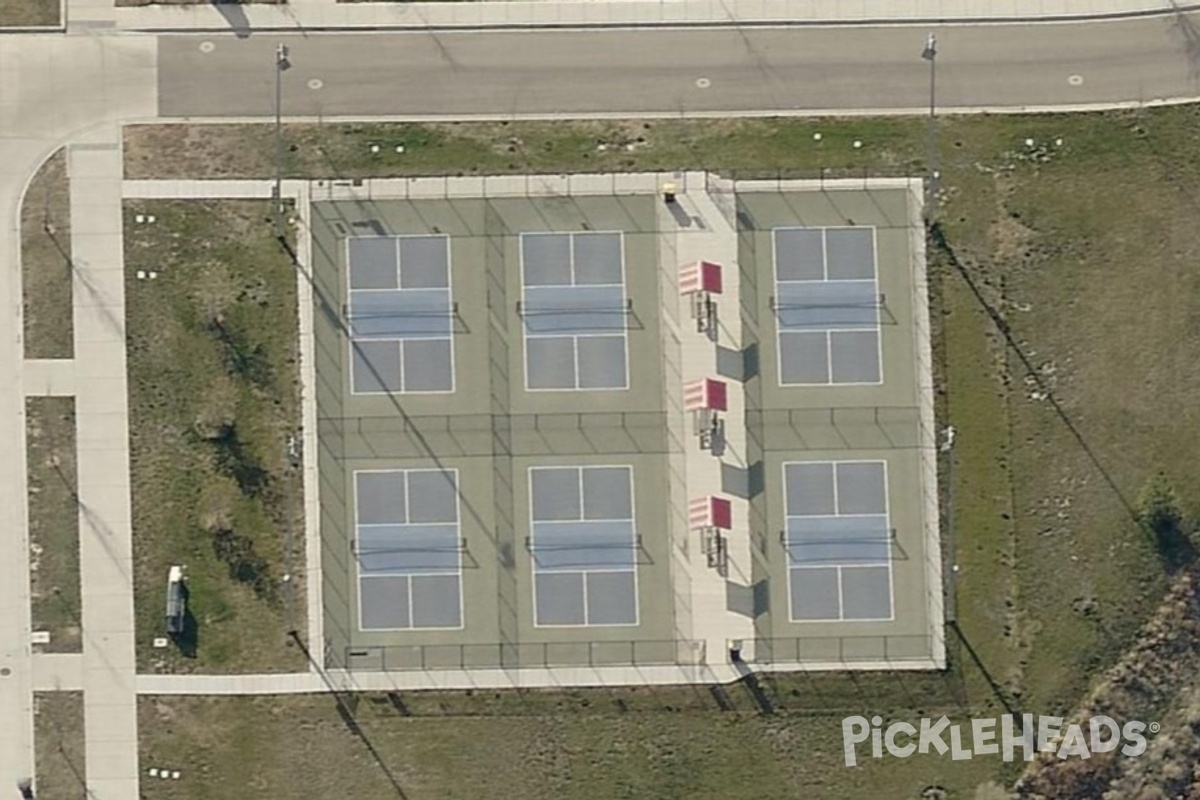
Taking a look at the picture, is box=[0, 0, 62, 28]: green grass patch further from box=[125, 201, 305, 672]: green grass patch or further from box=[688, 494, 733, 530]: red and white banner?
box=[688, 494, 733, 530]: red and white banner

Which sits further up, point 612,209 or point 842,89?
point 842,89

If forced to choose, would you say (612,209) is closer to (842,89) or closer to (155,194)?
(842,89)

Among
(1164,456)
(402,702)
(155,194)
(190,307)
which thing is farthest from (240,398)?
(1164,456)

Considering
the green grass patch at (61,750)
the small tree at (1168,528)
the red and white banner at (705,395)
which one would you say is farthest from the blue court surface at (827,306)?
the green grass patch at (61,750)

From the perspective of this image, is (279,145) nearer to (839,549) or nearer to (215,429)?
(215,429)

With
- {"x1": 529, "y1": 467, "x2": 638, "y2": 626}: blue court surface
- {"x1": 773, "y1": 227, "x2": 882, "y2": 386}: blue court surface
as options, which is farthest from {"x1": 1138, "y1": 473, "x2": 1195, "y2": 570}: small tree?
{"x1": 529, "y1": 467, "x2": 638, "y2": 626}: blue court surface

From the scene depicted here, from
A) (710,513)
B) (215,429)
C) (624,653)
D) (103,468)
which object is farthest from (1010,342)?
(103,468)

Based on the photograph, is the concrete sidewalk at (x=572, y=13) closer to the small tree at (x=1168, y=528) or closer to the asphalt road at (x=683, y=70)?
the asphalt road at (x=683, y=70)

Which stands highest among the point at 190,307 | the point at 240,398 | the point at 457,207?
the point at 457,207
